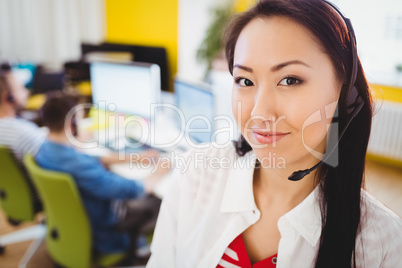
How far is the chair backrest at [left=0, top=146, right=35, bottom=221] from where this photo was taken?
168 centimetres

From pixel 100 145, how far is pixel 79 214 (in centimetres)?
81

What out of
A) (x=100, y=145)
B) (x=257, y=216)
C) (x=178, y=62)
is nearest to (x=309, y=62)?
(x=257, y=216)

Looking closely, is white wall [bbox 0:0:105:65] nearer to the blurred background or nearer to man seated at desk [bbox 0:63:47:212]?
the blurred background

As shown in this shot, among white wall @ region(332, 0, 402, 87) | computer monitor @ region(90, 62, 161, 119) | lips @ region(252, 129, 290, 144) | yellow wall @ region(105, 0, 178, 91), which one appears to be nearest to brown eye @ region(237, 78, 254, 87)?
lips @ region(252, 129, 290, 144)

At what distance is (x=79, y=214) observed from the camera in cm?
136

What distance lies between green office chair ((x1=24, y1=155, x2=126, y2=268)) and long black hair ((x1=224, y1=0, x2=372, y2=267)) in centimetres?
94

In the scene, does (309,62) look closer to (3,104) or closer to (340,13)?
(340,13)

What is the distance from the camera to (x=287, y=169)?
76 cm

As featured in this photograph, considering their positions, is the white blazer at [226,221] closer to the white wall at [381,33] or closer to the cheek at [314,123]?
the cheek at [314,123]

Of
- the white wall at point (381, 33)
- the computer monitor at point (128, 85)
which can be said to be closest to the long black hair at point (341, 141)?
the computer monitor at point (128, 85)

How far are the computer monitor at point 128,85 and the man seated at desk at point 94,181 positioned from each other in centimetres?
55

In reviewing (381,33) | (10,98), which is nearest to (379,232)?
(10,98)

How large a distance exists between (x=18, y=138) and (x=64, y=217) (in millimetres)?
681

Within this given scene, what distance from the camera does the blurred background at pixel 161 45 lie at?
119 inches
